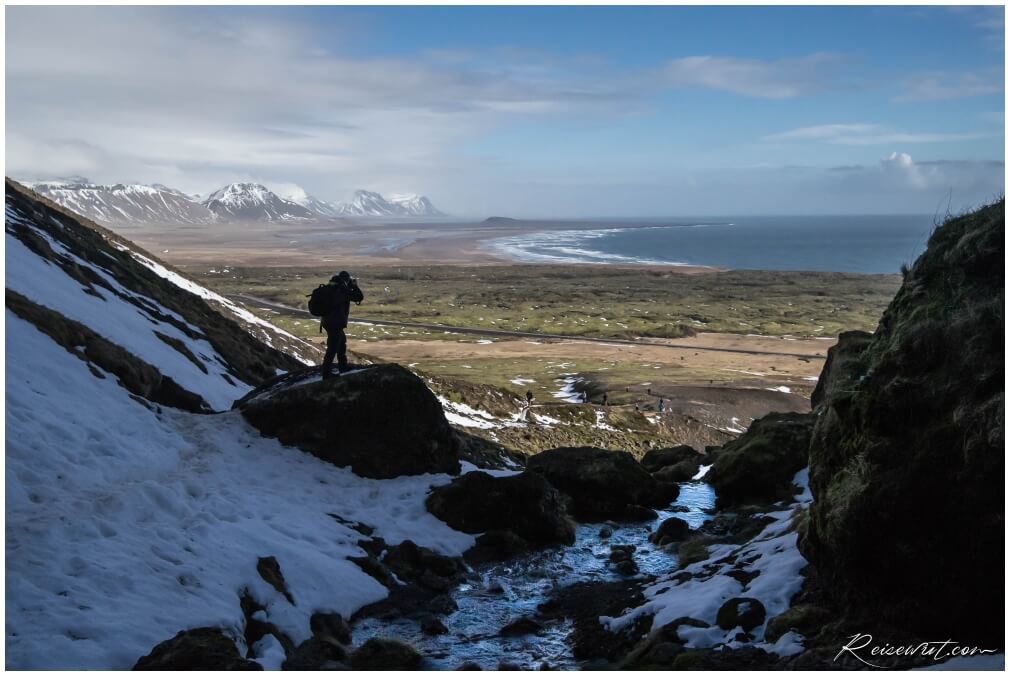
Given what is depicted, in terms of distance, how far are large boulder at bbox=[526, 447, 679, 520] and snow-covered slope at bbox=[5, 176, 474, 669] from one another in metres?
5.25

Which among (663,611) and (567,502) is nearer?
(663,611)

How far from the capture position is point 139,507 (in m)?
15.3

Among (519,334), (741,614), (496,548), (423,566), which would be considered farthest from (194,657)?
(519,334)

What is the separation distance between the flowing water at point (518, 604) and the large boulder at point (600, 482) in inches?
39.8

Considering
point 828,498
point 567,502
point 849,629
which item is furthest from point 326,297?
point 849,629

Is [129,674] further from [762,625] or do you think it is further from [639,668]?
[762,625]

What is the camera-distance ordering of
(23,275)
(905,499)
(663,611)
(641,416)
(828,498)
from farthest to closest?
(641,416) < (23,275) < (663,611) < (828,498) < (905,499)

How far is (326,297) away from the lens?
21.8m

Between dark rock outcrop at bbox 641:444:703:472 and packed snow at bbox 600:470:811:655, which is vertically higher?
packed snow at bbox 600:470:811:655

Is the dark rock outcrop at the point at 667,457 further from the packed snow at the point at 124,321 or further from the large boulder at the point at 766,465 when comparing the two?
the packed snow at the point at 124,321

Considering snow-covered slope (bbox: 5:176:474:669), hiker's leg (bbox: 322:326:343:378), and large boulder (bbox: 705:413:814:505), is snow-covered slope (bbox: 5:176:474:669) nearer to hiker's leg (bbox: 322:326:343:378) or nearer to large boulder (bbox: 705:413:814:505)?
hiker's leg (bbox: 322:326:343:378)

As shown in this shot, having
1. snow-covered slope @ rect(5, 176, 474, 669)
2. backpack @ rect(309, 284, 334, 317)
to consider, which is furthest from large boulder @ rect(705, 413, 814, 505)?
backpack @ rect(309, 284, 334, 317)

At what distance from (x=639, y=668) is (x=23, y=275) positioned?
26.1 m

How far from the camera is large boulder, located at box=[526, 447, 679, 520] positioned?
81.0ft
